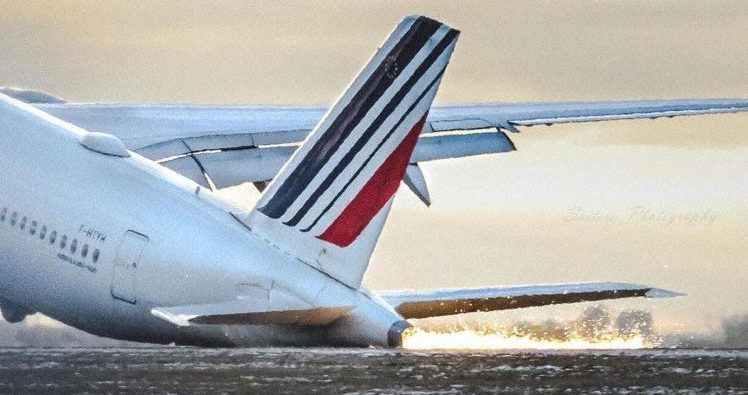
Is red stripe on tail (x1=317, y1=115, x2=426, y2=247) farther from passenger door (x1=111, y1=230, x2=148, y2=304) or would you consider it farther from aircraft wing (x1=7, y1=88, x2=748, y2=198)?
aircraft wing (x1=7, y1=88, x2=748, y2=198)

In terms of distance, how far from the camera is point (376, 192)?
2366cm

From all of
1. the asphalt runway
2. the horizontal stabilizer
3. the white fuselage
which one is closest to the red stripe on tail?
the white fuselage

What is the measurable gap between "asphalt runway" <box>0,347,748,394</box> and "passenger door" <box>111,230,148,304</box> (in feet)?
8.47

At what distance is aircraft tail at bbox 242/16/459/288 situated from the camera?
931 inches

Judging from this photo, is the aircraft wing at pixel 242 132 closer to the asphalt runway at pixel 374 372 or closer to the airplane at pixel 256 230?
the airplane at pixel 256 230

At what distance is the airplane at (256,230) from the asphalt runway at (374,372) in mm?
1018

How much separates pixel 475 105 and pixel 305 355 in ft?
43.5

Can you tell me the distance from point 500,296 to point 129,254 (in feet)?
21.9

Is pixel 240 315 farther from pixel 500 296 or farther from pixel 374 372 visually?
pixel 500 296

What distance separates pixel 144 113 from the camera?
3653cm

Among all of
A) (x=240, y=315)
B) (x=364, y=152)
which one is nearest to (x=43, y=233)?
(x=240, y=315)

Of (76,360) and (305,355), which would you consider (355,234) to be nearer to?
(305,355)

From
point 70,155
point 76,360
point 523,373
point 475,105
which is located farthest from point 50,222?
point 523,373

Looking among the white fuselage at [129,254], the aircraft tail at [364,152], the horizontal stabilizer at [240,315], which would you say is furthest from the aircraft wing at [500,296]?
the horizontal stabilizer at [240,315]
